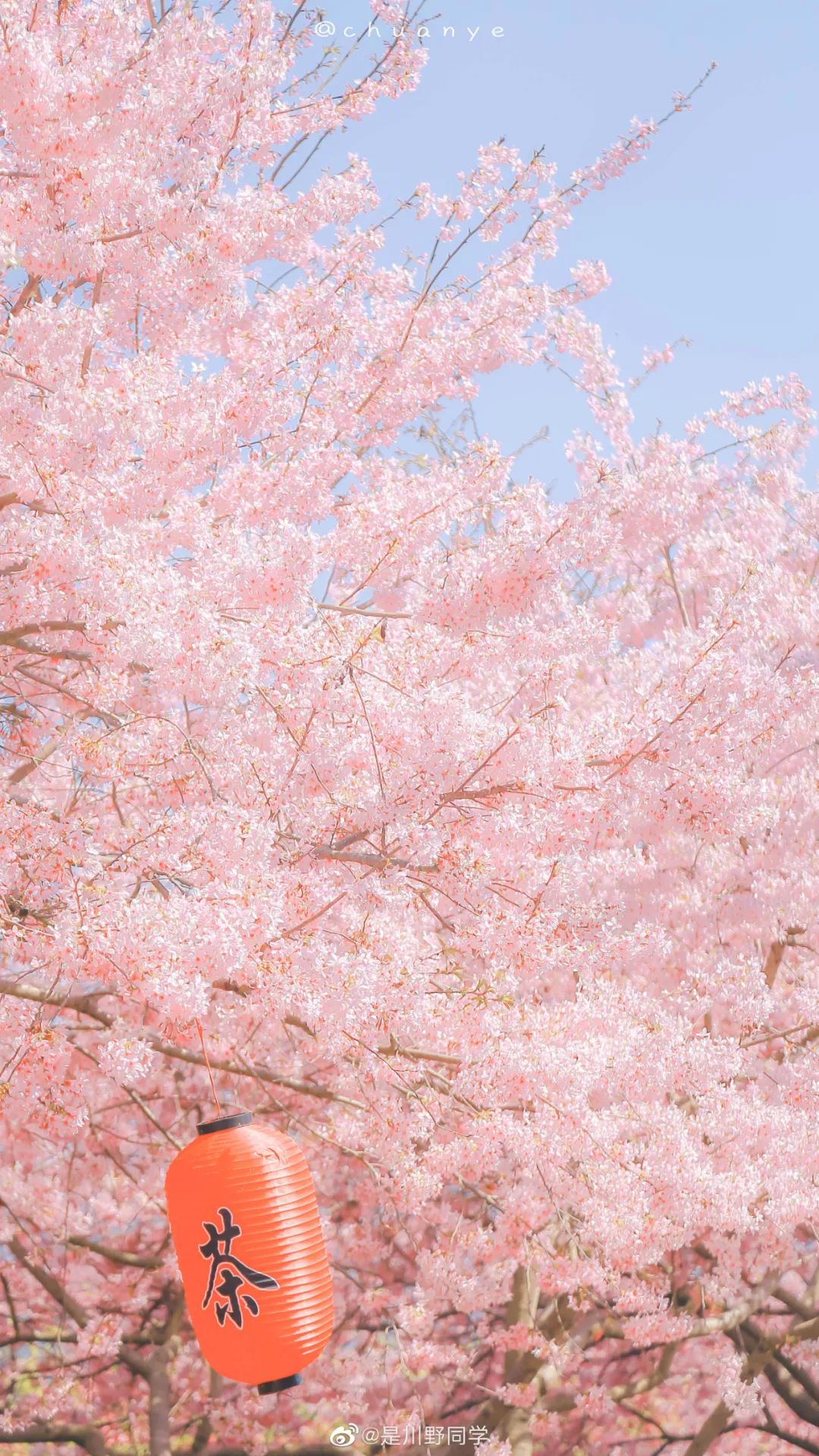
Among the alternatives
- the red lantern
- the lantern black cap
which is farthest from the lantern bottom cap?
the lantern black cap

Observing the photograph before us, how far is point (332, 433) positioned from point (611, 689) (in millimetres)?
2860

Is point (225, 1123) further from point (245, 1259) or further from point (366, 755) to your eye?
point (366, 755)

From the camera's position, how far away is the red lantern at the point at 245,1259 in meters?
3.33

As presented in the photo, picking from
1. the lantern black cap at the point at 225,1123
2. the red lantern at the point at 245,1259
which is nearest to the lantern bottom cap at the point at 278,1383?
the red lantern at the point at 245,1259

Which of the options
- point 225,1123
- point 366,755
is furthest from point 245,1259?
point 366,755

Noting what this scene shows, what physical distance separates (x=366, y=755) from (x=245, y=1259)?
4.83ft

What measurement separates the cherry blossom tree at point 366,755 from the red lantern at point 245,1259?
1.26ft

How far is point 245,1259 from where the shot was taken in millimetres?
3336

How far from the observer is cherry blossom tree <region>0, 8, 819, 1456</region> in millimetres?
3598

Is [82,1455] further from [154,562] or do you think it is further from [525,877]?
[154,562]

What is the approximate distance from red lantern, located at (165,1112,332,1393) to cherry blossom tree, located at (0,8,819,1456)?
38 centimetres

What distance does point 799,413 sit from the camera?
7172 millimetres

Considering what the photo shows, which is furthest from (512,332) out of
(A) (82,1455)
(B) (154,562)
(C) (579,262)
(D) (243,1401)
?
(A) (82,1455)

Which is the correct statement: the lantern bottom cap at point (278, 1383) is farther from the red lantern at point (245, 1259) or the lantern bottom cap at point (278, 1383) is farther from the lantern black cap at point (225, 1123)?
the lantern black cap at point (225, 1123)
